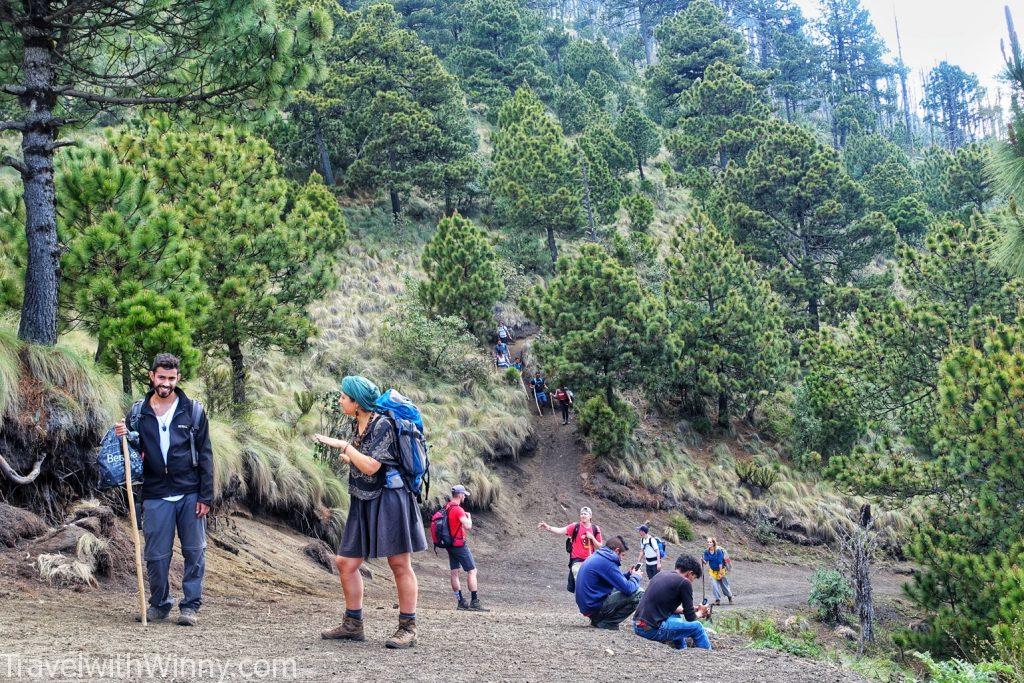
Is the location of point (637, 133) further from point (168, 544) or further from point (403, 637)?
point (403, 637)

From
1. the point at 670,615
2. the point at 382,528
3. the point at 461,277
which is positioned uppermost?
the point at 461,277

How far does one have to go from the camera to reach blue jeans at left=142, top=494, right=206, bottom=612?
5695 mm

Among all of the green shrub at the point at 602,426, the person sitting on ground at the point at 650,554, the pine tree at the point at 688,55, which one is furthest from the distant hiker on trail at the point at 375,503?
the pine tree at the point at 688,55

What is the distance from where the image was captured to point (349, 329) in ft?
80.8

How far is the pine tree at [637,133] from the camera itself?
46.5 m

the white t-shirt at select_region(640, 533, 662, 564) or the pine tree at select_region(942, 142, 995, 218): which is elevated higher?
the pine tree at select_region(942, 142, 995, 218)

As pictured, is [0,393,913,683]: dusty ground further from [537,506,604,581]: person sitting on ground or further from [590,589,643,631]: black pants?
[537,506,604,581]: person sitting on ground

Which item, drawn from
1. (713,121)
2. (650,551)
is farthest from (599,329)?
(713,121)

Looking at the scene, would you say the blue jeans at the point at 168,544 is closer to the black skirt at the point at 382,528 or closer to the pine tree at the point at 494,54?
the black skirt at the point at 382,528

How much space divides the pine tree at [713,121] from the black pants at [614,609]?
3521 cm

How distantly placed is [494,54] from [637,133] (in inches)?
413

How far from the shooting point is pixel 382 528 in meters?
5.02

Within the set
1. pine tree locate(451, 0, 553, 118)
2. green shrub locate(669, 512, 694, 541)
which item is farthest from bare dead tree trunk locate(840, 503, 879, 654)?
pine tree locate(451, 0, 553, 118)

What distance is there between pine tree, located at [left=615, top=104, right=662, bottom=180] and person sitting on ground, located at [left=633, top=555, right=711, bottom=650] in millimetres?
40829
